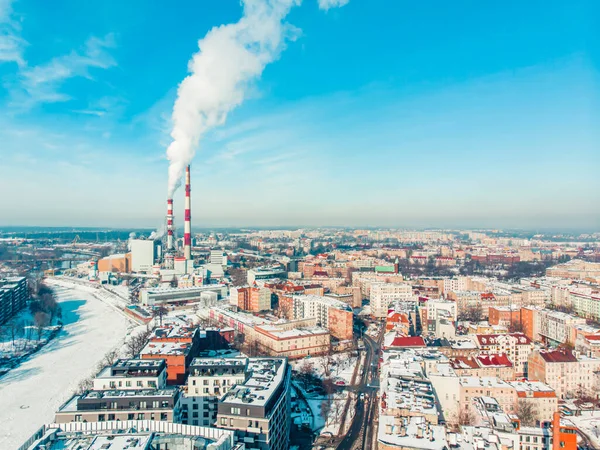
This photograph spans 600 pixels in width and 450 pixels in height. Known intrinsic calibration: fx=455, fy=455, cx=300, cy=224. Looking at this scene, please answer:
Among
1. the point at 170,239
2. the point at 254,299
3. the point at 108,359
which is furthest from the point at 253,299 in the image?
the point at 170,239

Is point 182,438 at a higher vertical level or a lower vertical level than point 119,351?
higher

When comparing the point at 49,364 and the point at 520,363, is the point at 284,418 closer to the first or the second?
the point at 520,363

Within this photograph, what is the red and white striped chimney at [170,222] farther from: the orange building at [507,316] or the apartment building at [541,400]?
the apartment building at [541,400]

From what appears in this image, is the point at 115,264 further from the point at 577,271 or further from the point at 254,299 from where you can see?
the point at 577,271

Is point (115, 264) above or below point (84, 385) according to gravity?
above

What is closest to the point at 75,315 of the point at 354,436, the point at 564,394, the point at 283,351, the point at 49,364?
the point at 49,364

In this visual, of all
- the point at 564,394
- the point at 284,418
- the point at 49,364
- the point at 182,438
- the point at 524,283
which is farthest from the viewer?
the point at 524,283

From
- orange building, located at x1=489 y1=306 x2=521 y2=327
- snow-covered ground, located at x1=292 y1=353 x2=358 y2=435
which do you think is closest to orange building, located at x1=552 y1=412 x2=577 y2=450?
snow-covered ground, located at x1=292 y1=353 x2=358 y2=435

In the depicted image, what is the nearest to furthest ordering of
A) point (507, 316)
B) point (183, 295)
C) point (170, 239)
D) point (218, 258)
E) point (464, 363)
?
point (464, 363) → point (507, 316) → point (183, 295) → point (170, 239) → point (218, 258)
